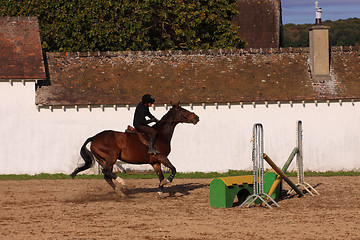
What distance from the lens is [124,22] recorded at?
37.1 m

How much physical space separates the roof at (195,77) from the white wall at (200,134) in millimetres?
576

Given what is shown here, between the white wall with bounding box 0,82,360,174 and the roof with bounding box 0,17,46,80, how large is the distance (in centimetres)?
53

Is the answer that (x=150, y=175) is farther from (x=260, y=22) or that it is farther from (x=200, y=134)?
(x=260, y=22)

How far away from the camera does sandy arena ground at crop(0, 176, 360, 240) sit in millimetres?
12484

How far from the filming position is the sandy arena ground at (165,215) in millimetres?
12484

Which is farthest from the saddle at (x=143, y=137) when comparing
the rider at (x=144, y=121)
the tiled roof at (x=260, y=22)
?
the tiled roof at (x=260, y=22)

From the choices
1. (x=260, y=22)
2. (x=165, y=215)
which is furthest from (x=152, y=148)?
A: (x=260, y=22)

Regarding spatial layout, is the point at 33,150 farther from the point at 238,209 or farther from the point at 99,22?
the point at 238,209

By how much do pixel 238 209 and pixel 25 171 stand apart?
15481 millimetres

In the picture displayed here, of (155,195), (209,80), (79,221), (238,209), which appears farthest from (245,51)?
(79,221)

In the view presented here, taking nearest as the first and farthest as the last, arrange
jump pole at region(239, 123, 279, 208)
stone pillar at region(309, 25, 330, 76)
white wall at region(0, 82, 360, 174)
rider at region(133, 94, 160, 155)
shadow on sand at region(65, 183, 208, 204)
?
jump pole at region(239, 123, 279, 208) → shadow on sand at region(65, 183, 208, 204) → rider at region(133, 94, 160, 155) → white wall at region(0, 82, 360, 174) → stone pillar at region(309, 25, 330, 76)

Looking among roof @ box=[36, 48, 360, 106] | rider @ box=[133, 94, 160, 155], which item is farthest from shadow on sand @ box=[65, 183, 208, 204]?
roof @ box=[36, 48, 360, 106]

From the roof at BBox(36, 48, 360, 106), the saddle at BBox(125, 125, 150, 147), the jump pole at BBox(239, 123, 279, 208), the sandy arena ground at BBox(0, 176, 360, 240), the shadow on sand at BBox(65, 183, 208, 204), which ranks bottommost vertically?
the shadow on sand at BBox(65, 183, 208, 204)

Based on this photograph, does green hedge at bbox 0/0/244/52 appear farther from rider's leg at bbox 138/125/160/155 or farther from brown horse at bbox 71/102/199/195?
rider's leg at bbox 138/125/160/155
